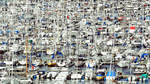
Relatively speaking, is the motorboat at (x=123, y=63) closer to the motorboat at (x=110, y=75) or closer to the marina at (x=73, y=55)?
the marina at (x=73, y=55)

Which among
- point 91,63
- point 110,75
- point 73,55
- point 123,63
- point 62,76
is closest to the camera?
point 110,75

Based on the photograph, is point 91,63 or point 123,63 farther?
point 123,63

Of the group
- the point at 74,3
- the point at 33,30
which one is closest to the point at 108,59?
the point at 33,30

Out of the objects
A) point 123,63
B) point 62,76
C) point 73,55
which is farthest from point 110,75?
point 73,55

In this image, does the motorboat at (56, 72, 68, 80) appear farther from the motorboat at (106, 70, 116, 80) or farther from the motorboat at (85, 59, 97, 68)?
the motorboat at (106, 70, 116, 80)

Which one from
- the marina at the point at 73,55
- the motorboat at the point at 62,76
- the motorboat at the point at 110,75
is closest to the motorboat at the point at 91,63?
the marina at the point at 73,55

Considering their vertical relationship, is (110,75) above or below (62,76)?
above

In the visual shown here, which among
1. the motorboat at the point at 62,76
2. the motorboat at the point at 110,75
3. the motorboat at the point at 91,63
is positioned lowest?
the motorboat at the point at 62,76

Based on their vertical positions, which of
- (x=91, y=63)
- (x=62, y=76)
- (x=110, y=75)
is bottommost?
(x=62, y=76)

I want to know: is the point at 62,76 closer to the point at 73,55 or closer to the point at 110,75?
the point at 110,75

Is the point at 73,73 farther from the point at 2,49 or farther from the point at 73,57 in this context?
the point at 2,49

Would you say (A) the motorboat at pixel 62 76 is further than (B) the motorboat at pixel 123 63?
No

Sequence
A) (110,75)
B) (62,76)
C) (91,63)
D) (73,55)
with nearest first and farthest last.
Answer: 1. (110,75)
2. (62,76)
3. (91,63)
4. (73,55)
